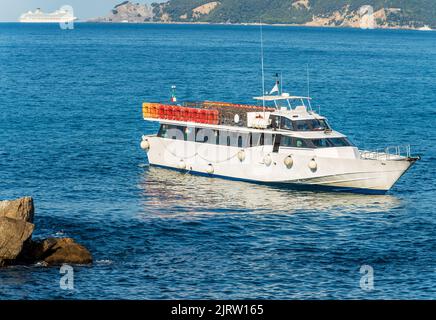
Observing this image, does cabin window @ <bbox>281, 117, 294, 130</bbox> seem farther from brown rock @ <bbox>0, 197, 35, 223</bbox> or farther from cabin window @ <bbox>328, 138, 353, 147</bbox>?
brown rock @ <bbox>0, 197, 35, 223</bbox>

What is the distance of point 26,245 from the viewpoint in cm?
3806

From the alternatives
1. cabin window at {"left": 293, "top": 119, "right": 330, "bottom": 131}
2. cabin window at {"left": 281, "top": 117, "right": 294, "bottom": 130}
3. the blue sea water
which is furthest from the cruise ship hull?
cabin window at {"left": 293, "top": 119, "right": 330, "bottom": 131}

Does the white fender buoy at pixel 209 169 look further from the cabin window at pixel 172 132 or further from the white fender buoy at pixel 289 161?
the white fender buoy at pixel 289 161

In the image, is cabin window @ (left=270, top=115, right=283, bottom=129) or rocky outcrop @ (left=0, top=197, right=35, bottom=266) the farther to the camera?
cabin window @ (left=270, top=115, right=283, bottom=129)

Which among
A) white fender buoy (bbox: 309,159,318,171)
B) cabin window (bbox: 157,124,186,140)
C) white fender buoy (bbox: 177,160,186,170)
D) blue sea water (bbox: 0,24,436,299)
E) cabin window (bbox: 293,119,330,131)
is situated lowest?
blue sea water (bbox: 0,24,436,299)

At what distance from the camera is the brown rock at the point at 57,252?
125 feet

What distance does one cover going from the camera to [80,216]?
47.5 meters

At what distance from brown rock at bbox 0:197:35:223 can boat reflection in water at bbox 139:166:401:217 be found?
10843 mm

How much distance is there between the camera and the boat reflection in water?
4947 cm

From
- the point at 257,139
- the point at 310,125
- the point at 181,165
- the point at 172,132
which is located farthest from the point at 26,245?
the point at 172,132

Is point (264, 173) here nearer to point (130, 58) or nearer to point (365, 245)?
point (365, 245)

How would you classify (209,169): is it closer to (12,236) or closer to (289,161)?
(289,161)

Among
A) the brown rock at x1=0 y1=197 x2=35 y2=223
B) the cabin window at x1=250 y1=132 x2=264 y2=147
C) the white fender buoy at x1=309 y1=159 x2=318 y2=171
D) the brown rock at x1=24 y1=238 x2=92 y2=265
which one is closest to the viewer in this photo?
the brown rock at x1=24 y1=238 x2=92 y2=265

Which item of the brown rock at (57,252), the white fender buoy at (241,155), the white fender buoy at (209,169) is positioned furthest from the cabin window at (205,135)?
the brown rock at (57,252)
